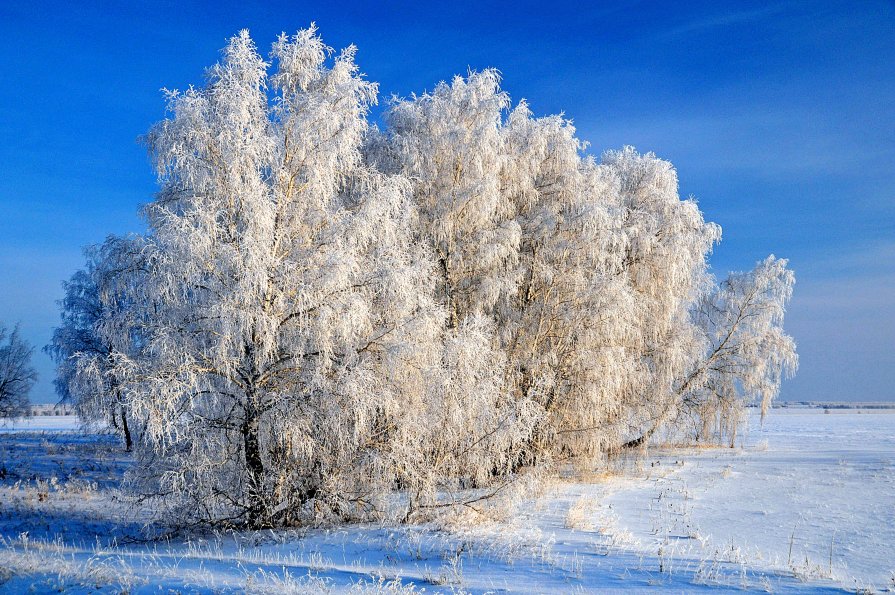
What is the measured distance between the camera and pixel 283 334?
1237 cm

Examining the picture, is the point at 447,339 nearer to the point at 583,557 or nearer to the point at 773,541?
the point at 583,557

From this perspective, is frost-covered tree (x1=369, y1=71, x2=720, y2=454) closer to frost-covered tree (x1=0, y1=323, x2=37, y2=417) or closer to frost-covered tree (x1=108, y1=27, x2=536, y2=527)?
frost-covered tree (x1=108, y1=27, x2=536, y2=527)

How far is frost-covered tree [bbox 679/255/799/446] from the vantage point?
27.4 meters

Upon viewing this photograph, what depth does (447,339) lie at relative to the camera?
13500 mm

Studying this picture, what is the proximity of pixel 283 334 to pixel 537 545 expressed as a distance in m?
6.02

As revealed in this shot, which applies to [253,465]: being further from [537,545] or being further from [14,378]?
[14,378]

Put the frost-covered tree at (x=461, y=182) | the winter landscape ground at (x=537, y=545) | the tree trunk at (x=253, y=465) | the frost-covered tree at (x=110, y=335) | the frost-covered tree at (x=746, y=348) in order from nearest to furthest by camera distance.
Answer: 1. the winter landscape ground at (x=537, y=545)
2. the frost-covered tree at (x=110, y=335)
3. the tree trunk at (x=253, y=465)
4. the frost-covered tree at (x=461, y=182)
5. the frost-covered tree at (x=746, y=348)

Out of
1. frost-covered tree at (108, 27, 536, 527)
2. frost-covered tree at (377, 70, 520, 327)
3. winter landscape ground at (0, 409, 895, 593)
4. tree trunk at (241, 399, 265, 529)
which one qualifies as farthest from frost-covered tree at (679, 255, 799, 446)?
tree trunk at (241, 399, 265, 529)

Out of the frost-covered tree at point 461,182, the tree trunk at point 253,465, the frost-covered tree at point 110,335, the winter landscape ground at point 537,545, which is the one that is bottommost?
the winter landscape ground at point 537,545

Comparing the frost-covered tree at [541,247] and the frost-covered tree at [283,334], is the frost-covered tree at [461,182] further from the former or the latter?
the frost-covered tree at [283,334]

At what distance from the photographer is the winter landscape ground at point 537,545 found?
7.93m

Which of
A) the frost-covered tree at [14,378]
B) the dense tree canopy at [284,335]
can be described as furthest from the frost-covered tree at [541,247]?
the frost-covered tree at [14,378]

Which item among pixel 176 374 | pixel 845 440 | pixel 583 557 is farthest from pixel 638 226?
pixel 845 440

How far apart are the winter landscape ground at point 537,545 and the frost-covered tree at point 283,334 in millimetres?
1235
